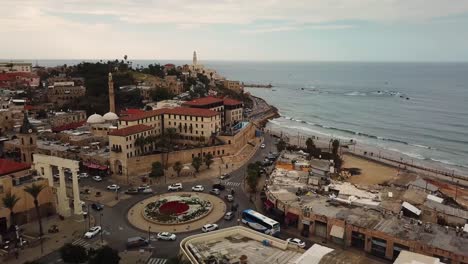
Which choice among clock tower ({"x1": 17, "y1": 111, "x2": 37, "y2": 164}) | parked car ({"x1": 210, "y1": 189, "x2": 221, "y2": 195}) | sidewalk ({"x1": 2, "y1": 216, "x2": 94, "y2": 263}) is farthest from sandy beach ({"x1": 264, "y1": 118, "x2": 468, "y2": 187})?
clock tower ({"x1": 17, "y1": 111, "x2": 37, "y2": 164})

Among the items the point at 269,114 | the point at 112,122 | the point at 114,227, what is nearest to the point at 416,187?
the point at 114,227

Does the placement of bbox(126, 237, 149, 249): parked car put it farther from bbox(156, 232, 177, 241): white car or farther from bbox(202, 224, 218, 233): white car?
bbox(202, 224, 218, 233): white car

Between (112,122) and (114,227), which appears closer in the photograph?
(114,227)

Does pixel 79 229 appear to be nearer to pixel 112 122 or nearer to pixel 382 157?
pixel 112 122

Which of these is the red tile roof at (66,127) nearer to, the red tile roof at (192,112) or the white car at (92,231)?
the red tile roof at (192,112)

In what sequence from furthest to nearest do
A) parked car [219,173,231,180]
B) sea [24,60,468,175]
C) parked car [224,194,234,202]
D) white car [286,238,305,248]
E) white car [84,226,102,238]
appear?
sea [24,60,468,175]
parked car [219,173,231,180]
parked car [224,194,234,202]
white car [84,226,102,238]
white car [286,238,305,248]

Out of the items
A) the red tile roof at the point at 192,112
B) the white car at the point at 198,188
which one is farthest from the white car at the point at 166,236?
the red tile roof at the point at 192,112
